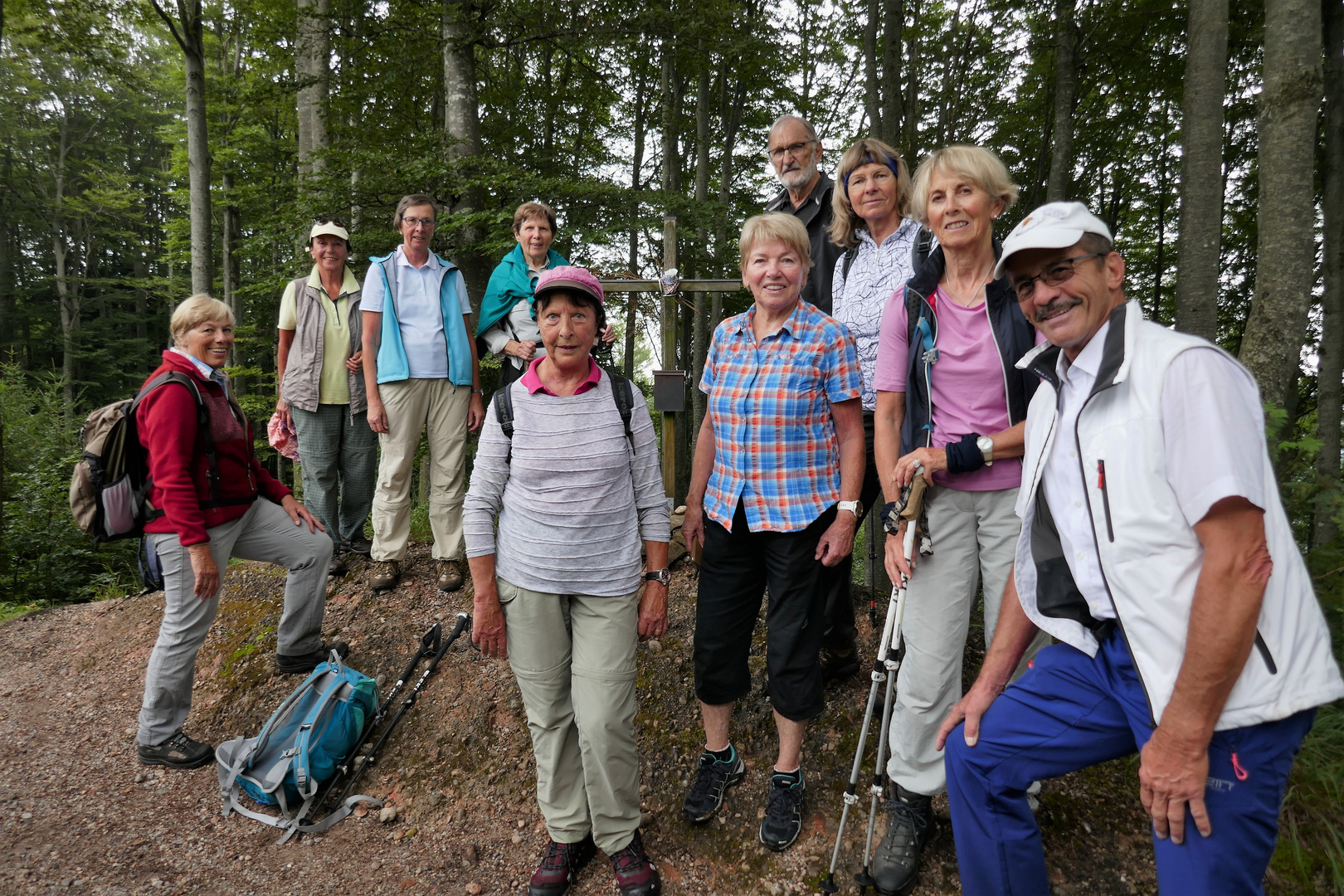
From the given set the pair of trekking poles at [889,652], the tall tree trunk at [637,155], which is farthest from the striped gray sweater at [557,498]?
the tall tree trunk at [637,155]

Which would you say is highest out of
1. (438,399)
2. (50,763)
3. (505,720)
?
(438,399)

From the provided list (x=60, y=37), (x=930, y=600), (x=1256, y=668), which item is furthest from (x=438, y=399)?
(x=60, y=37)

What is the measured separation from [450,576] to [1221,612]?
4651 millimetres

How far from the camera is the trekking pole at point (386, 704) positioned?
3691 millimetres

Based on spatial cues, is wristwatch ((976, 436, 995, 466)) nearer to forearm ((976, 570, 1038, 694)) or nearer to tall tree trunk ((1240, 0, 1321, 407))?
forearm ((976, 570, 1038, 694))

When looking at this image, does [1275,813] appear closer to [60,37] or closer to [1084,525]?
[1084,525]

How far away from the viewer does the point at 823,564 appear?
9.40 feet

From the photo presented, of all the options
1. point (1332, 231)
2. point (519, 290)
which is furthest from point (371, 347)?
point (1332, 231)

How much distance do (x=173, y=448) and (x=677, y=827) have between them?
3292mm

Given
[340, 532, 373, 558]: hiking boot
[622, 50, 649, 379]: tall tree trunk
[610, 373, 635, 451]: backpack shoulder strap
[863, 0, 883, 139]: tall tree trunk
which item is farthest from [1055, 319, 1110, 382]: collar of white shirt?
[863, 0, 883, 139]: tall tree trunk

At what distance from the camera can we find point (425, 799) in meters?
3.63

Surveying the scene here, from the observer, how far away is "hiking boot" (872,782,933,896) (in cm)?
267

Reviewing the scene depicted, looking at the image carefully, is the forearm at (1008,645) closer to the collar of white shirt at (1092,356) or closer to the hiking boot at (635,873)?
the collar of white shirt at (1092,356)

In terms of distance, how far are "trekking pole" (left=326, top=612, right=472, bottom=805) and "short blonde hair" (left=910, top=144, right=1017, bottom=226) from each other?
3.64 metres
